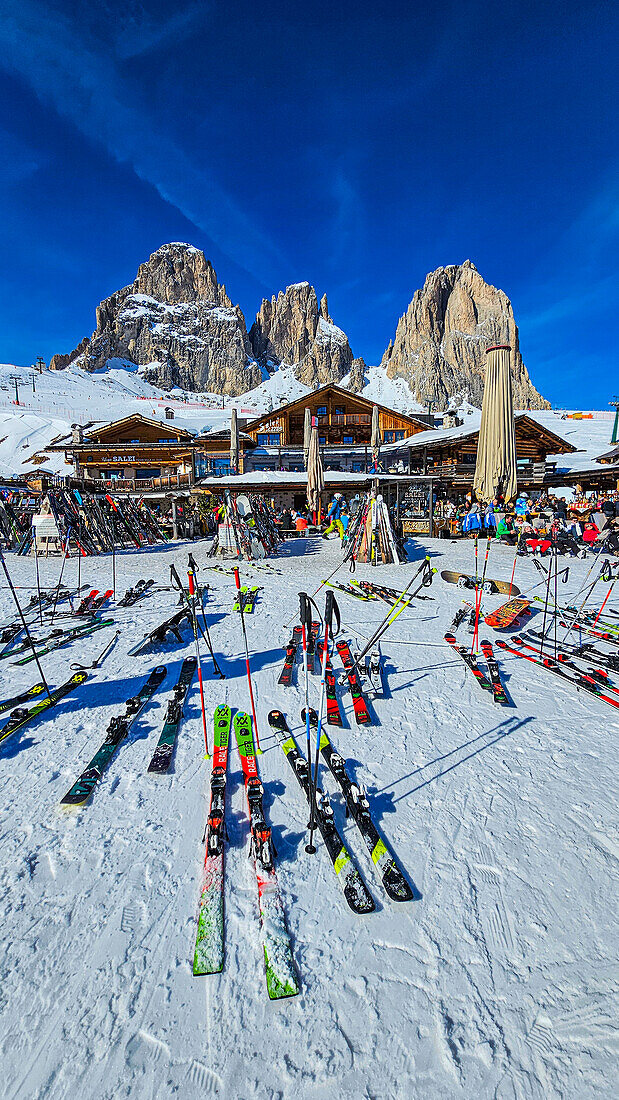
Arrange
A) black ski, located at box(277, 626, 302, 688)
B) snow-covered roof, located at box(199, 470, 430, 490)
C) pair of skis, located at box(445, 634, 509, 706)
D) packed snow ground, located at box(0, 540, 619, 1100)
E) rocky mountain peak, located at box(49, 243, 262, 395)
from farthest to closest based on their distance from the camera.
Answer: rocky mountain peak, located at box(49, 243, 262, 395), snow-covered roof, located at box(199, 470, 430, 490), black ski, located at box(277, 626, 302, 688), pair of skis, located at box(445, 634, 509, 706), packed snow ground, located at box(0, 540, 619, 1100)

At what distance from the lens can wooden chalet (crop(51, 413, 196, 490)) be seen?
33.7 meters

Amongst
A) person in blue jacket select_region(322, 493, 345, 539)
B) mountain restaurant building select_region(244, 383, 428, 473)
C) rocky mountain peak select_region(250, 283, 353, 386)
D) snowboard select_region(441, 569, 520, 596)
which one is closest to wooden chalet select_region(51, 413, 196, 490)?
mountain restaurant building select_region(244, 383, 428, 473)

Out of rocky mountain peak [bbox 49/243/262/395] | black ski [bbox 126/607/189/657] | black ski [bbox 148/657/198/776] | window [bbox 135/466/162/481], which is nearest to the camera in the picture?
black ski [bbox 148/657/198/776]

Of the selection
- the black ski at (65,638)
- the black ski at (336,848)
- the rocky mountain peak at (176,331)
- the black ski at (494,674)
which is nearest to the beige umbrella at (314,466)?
the black ski at (65,638)

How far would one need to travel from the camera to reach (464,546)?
696 inches

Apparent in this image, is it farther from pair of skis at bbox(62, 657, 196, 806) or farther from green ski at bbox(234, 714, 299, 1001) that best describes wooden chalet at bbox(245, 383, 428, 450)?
green ski at bbox(234, 714, 299, 1001)

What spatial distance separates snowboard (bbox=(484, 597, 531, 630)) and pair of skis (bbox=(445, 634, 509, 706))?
3.57ft

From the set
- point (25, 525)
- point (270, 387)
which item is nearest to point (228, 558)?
point (25, 525)

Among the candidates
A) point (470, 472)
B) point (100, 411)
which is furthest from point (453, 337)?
point (470, 472)

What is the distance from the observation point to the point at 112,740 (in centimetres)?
427

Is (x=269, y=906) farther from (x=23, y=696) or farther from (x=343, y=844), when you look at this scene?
(x=23, y=696)

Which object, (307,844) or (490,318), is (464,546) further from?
(490,318)

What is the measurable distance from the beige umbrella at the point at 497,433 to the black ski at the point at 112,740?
335 inches

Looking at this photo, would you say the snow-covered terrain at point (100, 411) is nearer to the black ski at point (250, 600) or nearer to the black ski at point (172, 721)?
the black ski at point (250, 600)
